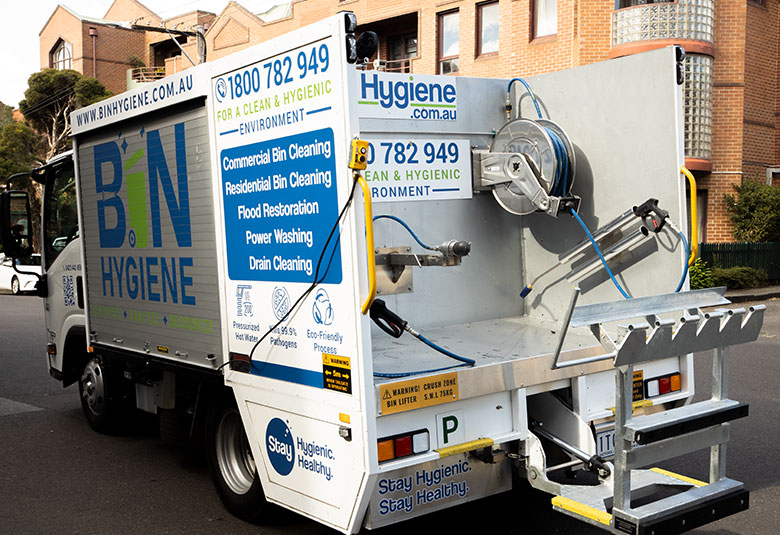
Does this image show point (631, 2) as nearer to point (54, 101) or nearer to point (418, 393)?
point (418, 393)

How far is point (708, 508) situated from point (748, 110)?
18869mm

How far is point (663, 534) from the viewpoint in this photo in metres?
3.60

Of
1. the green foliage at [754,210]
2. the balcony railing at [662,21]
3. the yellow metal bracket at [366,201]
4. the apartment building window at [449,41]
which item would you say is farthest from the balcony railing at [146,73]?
the yellow metal bracket at [366,201]

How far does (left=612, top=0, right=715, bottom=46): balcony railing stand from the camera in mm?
19000

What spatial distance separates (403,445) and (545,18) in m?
18.5

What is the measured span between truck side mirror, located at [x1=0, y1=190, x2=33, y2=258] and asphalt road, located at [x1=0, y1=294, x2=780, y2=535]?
164cm

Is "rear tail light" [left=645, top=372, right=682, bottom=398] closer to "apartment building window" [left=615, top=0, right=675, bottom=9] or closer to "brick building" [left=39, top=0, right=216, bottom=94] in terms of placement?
"apartment building window" [left=615, top=0, right=675, bottom=9]

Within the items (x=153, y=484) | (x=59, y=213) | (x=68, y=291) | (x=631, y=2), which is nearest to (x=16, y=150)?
(x=631, y=2)

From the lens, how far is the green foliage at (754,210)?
19781 mm

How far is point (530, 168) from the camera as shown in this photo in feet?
18.7

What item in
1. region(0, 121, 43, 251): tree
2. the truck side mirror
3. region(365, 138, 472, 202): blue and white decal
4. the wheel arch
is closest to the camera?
region(365, 138, 472, 202): blue and white decal

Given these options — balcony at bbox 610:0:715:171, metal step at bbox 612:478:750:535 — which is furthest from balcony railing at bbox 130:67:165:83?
metal step at bbox 612:478:750:535

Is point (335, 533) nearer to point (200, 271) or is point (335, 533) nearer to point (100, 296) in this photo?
point (200, 271)

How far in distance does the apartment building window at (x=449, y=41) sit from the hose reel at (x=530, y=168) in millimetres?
17538
